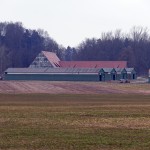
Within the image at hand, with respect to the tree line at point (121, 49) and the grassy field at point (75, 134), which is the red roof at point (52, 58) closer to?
the tree line at point (121, 49)

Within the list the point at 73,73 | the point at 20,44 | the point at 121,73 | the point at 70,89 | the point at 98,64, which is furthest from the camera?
the point at 20,44

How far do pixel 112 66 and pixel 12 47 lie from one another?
160 feet

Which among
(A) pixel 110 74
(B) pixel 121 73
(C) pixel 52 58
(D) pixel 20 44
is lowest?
(A) pixel 110 74

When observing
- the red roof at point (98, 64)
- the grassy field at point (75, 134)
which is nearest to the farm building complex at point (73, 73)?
the red roof at point (98, 64)

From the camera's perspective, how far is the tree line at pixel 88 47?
548 ft

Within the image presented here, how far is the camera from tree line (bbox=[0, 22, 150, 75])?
167 meters

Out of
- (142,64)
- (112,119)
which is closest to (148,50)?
(142,64)

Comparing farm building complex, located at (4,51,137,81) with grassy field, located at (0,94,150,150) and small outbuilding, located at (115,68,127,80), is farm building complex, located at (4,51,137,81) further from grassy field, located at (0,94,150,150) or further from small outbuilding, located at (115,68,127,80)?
grassy field, located at (0,94,150,150)

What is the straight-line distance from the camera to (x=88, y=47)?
183 metres

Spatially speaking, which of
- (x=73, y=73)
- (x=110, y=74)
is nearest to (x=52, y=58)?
(x=73, y=73)

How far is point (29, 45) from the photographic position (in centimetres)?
18200

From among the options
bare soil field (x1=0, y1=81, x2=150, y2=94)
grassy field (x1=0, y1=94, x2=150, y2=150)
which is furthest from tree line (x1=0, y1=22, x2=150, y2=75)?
grassy field (x1=0, y1=94, x2=150, y2=150)

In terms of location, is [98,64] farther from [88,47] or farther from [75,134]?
[75,134]

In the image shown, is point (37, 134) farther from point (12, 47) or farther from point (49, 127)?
point (12, 47)
